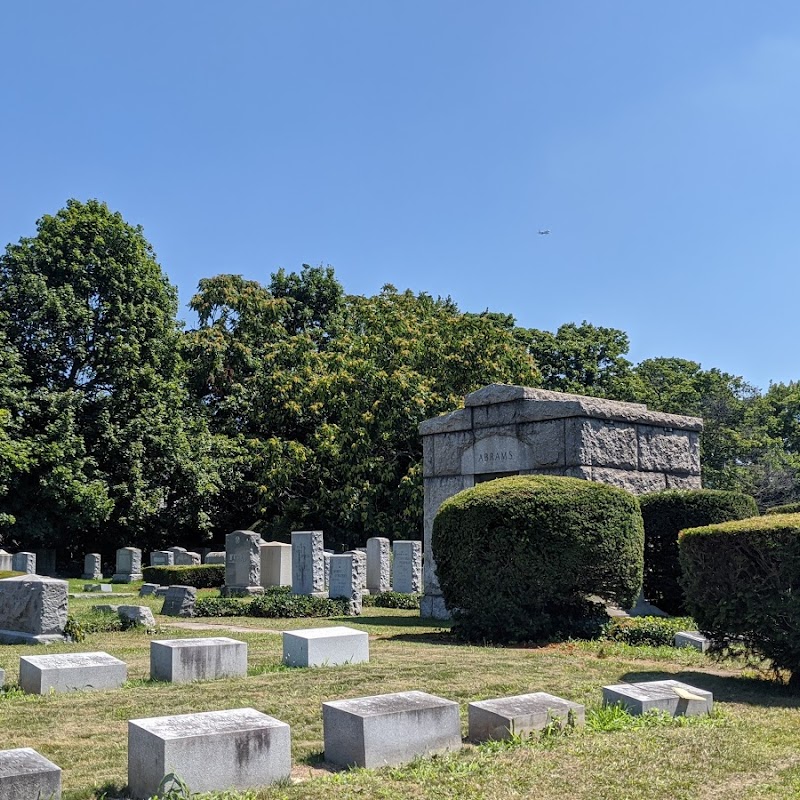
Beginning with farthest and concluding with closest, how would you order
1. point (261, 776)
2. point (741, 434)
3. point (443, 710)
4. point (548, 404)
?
point (741, 434)
point (548, 404)
point (443, 710)
point (261, 776)

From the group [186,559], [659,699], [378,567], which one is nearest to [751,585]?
[659,699]

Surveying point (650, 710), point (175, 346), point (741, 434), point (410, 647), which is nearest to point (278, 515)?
point (175, 346)

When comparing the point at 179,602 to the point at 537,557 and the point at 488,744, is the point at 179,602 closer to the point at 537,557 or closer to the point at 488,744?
the point at 537,557

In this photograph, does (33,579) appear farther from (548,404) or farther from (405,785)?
(405,785)

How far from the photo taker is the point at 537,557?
10.6 m

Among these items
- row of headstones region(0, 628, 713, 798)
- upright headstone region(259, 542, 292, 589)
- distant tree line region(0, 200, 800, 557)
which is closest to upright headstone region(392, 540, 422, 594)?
upright headstone region(259, 542, 292, 589)

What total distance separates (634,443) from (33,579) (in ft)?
28.6

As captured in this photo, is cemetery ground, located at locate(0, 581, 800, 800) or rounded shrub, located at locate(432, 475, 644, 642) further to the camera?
rounded shrub, located at locate(432, 475, 644, 642)

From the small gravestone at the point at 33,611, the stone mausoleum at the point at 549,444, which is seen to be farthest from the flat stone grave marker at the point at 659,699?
the small gravestone at the point at 33,611

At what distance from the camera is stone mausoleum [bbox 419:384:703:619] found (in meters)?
13.0

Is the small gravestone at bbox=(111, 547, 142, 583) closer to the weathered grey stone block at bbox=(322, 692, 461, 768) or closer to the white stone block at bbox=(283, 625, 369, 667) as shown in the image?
the white stone block at bbox=(283, 625, 369, 667)

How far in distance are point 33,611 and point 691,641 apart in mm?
7983

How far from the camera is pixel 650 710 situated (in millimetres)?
6027

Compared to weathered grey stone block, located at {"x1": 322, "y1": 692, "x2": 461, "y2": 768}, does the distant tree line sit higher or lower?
higher
